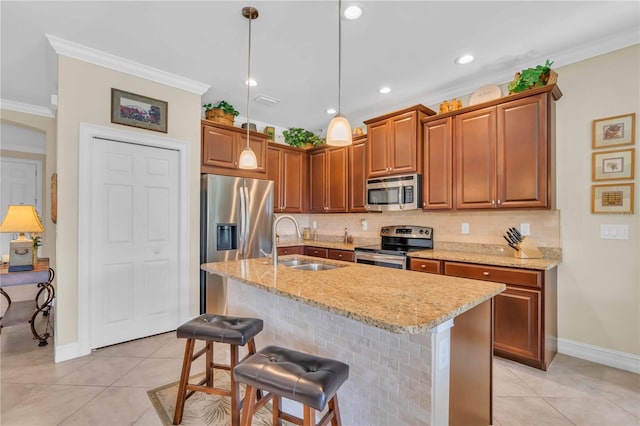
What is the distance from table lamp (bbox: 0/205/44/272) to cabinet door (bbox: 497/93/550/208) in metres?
4.75

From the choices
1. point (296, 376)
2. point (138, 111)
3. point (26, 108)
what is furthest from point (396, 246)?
point (26, 108)

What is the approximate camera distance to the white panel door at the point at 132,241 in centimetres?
283

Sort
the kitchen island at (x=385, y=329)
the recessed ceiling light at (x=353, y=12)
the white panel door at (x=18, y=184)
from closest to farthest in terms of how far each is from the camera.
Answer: the kitchen island at (x=385, y=329)
the recessed ceiling light at (x=353, y=12)
the white panel door at (x=18, y=184)

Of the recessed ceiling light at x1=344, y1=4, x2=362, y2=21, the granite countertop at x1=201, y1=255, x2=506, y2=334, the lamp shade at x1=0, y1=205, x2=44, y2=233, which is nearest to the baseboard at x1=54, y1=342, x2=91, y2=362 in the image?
the lamp shade at x1=0, y1=205, x2=44, y2=233

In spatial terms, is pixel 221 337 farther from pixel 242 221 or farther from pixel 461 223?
pixel 461 223

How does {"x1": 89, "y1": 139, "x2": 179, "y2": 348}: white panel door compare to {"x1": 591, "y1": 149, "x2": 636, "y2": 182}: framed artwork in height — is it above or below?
below

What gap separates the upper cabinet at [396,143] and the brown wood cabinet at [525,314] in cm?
141

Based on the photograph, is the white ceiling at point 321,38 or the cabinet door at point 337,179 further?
the cabinet door at point 337,179

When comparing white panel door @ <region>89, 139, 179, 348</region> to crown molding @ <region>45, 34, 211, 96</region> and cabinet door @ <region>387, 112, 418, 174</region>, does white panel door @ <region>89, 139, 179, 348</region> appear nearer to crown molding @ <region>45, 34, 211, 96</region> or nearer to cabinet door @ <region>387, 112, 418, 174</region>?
crown molding @ <region>45, 34, 211, 96</region>

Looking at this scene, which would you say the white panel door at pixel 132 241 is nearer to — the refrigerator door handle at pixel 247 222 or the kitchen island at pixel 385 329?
the refrigerator door handle at pixel 247 222

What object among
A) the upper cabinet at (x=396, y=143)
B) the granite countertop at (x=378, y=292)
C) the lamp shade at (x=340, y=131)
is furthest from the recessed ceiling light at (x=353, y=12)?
the granite countertop at (x=378, y=292)

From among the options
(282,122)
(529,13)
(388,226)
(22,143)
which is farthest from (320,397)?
(22,143)

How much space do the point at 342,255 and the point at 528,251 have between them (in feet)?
6.67

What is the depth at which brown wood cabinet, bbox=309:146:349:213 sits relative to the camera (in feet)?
14.4
